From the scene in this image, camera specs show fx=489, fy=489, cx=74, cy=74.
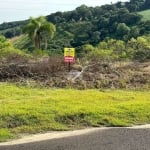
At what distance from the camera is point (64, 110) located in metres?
9.82

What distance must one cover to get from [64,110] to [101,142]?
203 centimetres

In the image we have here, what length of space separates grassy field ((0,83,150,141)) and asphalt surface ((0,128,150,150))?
0.65 metres

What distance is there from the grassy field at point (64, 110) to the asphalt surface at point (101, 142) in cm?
65

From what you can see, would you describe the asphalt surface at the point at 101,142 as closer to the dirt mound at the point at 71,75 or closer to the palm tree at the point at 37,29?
the dirt mound at the point at 71,75

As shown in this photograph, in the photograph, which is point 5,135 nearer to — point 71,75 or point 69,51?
point 71,75

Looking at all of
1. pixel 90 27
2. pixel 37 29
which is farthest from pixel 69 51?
pixel 90 27

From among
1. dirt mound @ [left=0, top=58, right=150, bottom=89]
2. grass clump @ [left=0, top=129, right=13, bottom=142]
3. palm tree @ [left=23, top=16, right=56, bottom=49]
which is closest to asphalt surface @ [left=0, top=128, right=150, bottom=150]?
grass clump @ [left=0, top=129, right=13, bottom=142]

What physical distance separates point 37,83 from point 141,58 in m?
5.90

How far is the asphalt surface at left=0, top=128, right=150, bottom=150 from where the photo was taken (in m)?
7.56

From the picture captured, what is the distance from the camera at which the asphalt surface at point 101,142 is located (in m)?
7.56

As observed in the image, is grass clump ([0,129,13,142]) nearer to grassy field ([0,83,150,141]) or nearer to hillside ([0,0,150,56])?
grassy field ([0,83,150,141])

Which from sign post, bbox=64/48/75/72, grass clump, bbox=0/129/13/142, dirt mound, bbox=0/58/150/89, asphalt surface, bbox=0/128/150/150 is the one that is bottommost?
asphalt surface, bbox=0/128/150/150

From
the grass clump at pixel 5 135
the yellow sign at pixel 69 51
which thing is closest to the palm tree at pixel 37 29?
the yellow sign at pixel 69 51

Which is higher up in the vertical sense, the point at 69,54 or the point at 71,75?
the point at 69,54
